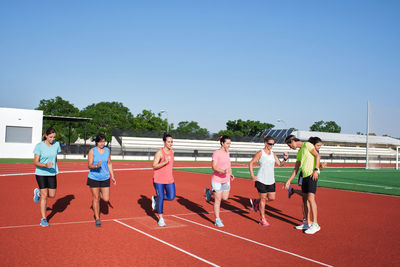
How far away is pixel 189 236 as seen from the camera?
6980 mm

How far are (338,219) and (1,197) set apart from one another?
1018cm

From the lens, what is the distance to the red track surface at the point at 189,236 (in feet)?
18.3

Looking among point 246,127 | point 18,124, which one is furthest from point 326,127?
point 18,124

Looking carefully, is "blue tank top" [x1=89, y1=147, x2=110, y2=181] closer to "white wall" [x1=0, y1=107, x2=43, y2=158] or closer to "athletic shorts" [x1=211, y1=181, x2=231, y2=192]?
"athletic shorts" [x1=211, y1=181, x2=231, y2=192]

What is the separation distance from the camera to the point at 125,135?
4144 centimetres

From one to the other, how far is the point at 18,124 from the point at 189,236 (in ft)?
115

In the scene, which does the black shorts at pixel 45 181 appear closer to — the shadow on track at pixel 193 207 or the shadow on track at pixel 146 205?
the shadow on track at pixel 146 205

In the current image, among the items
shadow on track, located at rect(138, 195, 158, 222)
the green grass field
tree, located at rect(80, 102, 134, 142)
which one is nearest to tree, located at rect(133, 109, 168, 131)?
tree, located at rect(80, 102, 134, 142)

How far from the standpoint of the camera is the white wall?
36094 millimetres

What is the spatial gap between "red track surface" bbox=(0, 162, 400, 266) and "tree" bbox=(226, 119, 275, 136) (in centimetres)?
7716

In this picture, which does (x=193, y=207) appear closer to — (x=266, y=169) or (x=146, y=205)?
(x=146, y=205)

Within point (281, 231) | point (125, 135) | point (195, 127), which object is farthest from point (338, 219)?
point (195, 127)

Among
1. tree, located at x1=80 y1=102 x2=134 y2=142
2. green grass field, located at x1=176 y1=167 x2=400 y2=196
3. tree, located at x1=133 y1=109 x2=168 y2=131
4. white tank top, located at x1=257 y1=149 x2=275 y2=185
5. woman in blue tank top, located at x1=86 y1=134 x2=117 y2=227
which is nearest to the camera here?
woman in blue tank top, located at x1=86 y1=134 x2=117 y2=227

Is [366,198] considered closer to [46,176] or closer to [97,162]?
[97,162]
